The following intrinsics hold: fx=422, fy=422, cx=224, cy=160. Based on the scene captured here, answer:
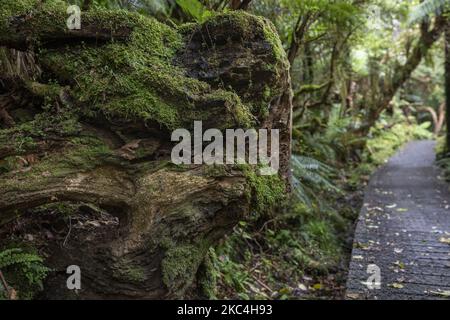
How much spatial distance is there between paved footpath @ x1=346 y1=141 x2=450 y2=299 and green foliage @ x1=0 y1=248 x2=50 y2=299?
281cm

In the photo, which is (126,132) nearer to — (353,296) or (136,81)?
(136,81)

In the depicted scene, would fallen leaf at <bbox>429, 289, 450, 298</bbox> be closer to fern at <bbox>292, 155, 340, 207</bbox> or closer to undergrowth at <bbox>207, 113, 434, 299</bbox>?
undergrowth at <bbox>207, 113, 434, 299</bbox>

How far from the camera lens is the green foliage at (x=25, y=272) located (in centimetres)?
281

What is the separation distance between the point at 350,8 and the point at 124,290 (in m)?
5.05

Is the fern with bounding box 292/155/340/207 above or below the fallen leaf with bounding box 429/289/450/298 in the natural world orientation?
above

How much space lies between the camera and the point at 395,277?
445 centimetres

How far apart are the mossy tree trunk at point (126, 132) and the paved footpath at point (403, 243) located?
72.5 inches

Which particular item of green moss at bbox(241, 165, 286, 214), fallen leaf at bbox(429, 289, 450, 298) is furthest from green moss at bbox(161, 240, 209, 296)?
fallen leaf at bbox(429, 289, 450, 298)

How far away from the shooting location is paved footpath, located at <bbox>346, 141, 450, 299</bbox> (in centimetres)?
418

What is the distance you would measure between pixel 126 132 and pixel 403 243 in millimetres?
4088

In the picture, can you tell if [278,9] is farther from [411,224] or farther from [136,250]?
[136,250]

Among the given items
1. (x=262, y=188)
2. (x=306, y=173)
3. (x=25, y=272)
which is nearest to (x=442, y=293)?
(x=262, y=188)

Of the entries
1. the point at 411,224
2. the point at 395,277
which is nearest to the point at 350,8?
the point at 411,224

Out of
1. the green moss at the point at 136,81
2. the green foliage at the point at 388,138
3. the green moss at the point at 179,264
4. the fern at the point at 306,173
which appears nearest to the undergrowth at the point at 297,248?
the fern at the point at 306,173
